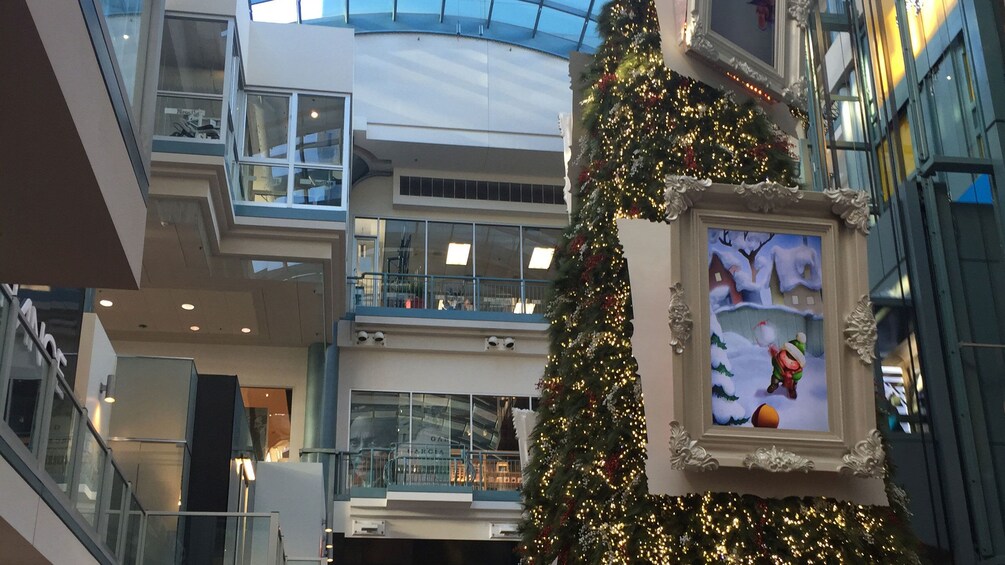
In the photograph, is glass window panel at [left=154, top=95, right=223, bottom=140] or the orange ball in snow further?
glass window panel at [left=154, top=95, right=223, bottom=140]

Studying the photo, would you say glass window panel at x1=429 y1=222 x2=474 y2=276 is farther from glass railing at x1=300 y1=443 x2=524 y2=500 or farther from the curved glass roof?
the curved glass roof

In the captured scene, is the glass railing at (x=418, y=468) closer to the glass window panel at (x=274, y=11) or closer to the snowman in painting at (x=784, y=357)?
the glass window panel at (x=274, y=11)


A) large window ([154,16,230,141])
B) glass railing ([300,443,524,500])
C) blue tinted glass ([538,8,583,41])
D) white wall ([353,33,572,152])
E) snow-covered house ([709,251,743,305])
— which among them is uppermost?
blue tinted glass ([538,8,583,41])

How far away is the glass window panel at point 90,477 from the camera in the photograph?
855 centimetres

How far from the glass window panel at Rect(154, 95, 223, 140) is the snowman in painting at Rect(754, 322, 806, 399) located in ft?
36.2

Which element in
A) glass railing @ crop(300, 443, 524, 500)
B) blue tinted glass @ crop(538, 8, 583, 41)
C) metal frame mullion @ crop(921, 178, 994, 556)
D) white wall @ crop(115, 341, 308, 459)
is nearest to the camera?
metal frame mullion @ crop(921, 178, 994, 556)

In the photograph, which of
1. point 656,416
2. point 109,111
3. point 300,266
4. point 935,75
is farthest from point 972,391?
point 300,266

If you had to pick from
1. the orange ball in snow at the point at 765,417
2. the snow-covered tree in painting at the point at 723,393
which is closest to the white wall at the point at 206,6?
the snow-covered tree in painting at the point at 723,393

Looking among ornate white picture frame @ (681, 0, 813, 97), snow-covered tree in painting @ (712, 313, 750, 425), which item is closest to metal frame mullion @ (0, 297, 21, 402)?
snow-covered tree in painting @ (712, 313, 750, 425)

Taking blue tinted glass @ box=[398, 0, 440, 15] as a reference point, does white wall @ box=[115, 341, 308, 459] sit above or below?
below

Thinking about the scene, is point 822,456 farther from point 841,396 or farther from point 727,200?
point 727,200

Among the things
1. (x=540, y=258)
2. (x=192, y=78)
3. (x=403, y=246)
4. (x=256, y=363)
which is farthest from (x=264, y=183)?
(x=540, y=258)

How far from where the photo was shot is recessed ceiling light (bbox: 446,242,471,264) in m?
25.2

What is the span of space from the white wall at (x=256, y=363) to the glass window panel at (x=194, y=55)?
796 centimetres
